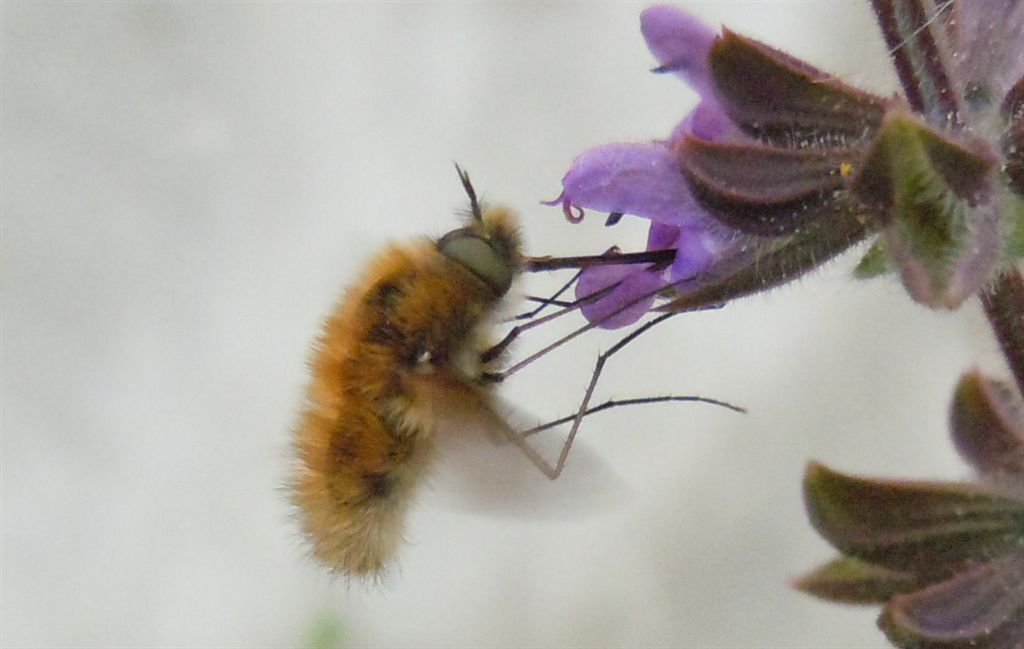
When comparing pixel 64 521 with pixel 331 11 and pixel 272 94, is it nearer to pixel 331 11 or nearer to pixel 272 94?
pixel 272 94

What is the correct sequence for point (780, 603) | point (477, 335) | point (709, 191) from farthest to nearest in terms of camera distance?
point (780, 603) → point (477, 335) → point (709, 191)

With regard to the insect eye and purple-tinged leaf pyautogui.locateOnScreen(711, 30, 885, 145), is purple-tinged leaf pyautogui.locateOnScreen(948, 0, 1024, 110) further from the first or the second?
the insect eye

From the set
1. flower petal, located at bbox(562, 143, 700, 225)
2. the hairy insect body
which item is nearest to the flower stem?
flower petal, located at bbox(562, 143, 700, 225)

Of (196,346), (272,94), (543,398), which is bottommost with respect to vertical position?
(543,398)

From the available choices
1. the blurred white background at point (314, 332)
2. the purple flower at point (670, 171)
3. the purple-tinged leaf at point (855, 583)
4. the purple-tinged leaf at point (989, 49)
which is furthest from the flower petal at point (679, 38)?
the blurred white background at point (314, 332)

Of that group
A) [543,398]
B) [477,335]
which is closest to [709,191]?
[477,335]

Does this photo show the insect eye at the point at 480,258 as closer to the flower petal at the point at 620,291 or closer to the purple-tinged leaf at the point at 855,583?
the flower petal at the point at 620,291

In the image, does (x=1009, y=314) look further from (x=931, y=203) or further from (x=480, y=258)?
(x=480, y=258)

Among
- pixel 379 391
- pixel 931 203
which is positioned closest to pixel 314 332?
pixel 379 391
